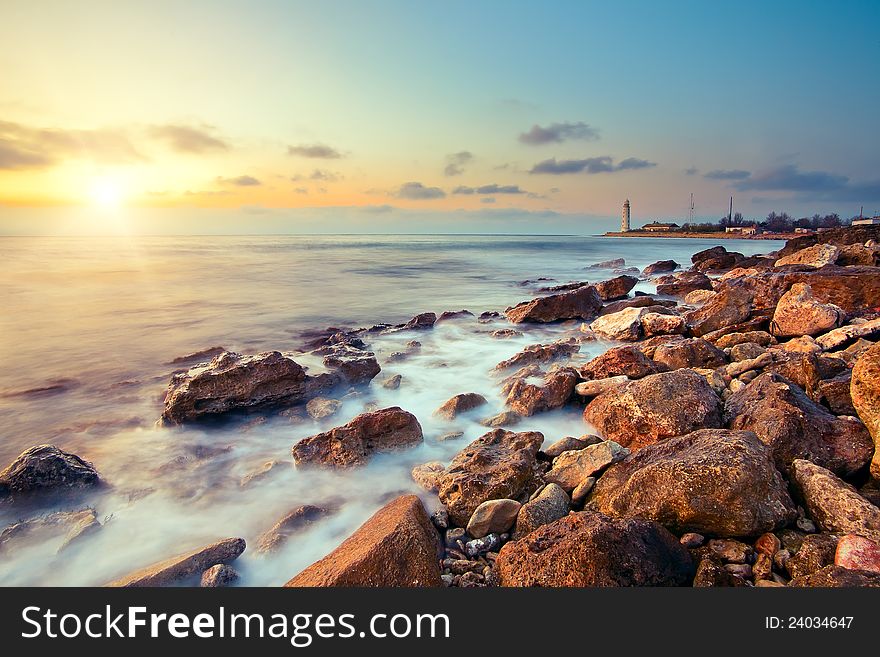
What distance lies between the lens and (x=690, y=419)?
3.78m

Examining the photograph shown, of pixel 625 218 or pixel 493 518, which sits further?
pixel 625 218

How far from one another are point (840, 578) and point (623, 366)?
350 cm

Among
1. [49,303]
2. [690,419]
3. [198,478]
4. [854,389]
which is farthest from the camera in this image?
[49,303]

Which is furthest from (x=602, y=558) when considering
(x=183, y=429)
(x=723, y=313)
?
(x=723, y=313)

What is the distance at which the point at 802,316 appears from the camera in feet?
21.1

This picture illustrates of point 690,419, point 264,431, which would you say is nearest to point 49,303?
point 264,431

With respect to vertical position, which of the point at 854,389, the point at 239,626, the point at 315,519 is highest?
the point at 854,389

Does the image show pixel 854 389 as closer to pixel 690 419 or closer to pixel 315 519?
pixel 690 419

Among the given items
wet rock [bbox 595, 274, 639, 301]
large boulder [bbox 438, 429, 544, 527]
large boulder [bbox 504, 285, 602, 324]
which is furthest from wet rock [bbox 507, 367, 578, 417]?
wet rock [bbox 595, 274, 639, 301]

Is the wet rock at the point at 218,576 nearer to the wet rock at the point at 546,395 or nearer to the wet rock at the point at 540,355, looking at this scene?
the wet rock at the point at 546,395

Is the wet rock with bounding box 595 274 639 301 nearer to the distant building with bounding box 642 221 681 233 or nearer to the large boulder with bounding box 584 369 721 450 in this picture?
the large boulder with bounding box 584 369 721 450

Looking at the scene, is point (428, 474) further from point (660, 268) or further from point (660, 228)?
A: point (660, 228)

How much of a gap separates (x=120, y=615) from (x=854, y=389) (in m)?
4.96

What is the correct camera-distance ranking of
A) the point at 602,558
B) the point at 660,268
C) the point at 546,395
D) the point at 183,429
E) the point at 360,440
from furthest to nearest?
the point at 660,268 → the point at 183,429 → the point at 546,395 → the point at 360,440 → the point at 602,558
